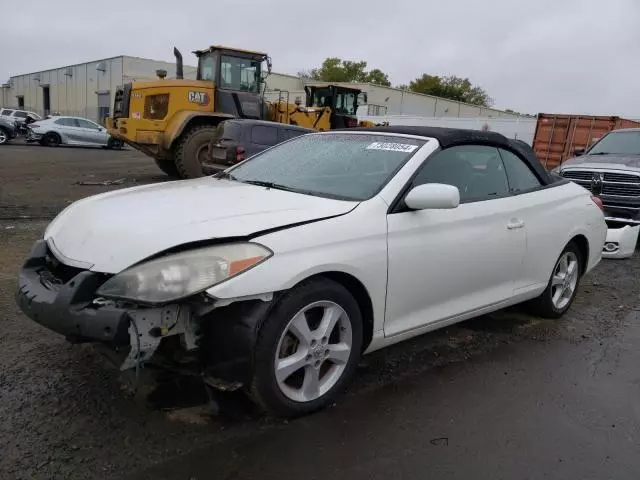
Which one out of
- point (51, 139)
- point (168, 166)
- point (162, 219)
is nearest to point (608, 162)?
point (162, 219)

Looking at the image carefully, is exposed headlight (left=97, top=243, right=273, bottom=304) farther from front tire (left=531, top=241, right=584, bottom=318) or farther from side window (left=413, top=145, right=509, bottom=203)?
front tire (left=531, top=241, right=584, bottom=318)

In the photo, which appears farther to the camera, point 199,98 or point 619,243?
point 199,98

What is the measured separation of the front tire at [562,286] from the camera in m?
4.63

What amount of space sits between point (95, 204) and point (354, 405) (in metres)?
1.90

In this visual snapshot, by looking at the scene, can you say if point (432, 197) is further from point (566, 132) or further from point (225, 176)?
point (566, 132)

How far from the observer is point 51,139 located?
82.8 feet

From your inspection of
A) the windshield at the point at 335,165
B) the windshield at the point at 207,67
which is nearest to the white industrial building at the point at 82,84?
the windshield at the point at 207,67

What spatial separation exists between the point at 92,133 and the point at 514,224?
25609 millimetres

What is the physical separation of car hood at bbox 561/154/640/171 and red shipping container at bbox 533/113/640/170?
773cm

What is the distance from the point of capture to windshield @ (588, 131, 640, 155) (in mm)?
8625

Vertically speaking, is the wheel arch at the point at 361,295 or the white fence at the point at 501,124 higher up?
the white fence at the point at 501,124

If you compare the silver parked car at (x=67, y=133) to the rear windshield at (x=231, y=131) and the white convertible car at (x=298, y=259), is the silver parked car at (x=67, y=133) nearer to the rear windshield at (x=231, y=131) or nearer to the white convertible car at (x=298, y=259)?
the rear windshield at (x=231, y=131)

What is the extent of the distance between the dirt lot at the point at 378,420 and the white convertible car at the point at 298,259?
0.28 metres

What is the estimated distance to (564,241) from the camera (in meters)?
4.53
